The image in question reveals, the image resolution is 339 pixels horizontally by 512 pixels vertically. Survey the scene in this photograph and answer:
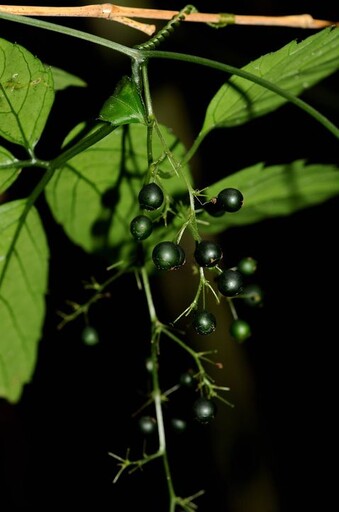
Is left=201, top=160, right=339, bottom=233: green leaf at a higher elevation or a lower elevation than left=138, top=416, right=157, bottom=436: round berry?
higher

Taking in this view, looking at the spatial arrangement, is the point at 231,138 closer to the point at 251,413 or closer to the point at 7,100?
the point at 251,413

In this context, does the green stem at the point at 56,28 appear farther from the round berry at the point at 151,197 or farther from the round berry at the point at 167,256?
the round berry at the point at 167,256

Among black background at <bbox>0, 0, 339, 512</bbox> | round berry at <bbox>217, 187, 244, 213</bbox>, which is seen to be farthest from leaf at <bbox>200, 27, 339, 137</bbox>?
black background at <bbox>0, 0, 339, 512</bbox>

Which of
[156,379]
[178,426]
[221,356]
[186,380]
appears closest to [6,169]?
[156,379]

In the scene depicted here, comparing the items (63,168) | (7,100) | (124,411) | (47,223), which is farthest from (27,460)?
(7,100)

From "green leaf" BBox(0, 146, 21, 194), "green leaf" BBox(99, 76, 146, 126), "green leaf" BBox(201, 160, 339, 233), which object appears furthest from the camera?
"green leaf" BBox(201, 160, 339, 233)

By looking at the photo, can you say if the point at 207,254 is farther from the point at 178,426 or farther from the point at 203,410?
the point at 178,426

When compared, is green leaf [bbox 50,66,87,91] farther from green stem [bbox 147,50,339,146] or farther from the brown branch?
green stem [bbox 147,50,339,146]

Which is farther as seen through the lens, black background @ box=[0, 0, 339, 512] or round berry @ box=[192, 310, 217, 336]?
black background @ box=[0, 0, 339, 512]
